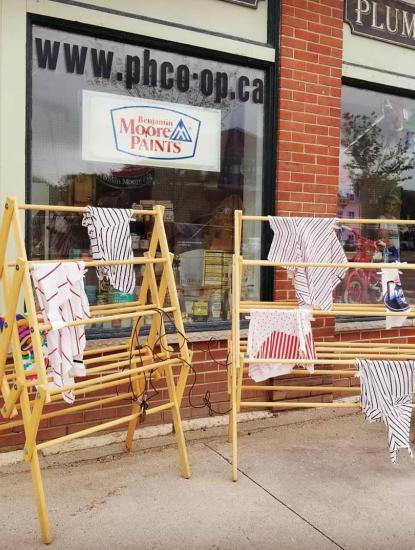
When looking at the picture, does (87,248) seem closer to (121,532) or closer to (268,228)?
(268,228)

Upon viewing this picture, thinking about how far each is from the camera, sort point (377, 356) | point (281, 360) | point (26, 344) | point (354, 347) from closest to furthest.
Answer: point (26, 344) < point (281, 360) < point (377, 356) < point (354, 347)

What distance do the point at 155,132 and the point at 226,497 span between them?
264 cm

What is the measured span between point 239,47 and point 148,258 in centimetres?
208

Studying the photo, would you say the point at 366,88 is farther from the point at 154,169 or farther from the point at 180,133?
the point at 154,169

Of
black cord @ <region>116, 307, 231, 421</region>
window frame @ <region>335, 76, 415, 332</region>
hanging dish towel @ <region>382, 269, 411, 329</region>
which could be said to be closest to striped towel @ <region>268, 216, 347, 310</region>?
hanging dish towel @ <region>382, 269, 411, 329</region>

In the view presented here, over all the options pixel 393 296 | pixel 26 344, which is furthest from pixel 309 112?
pixel 26 344

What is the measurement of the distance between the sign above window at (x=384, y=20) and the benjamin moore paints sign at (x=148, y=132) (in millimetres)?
1581

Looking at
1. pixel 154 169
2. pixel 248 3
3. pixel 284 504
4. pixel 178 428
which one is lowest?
pixel 284 504

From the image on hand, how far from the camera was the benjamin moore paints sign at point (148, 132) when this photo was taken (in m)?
4.20

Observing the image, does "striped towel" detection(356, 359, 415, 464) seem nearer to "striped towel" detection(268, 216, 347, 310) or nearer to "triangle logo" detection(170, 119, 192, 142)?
"striped towel" detection(268, 216, 347, 310)

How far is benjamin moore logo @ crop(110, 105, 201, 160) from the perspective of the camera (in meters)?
4.29

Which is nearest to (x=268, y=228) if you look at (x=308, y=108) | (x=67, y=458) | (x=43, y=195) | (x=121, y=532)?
(x=308, y=108)

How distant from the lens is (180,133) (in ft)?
14.8

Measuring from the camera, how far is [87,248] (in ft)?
14.0
